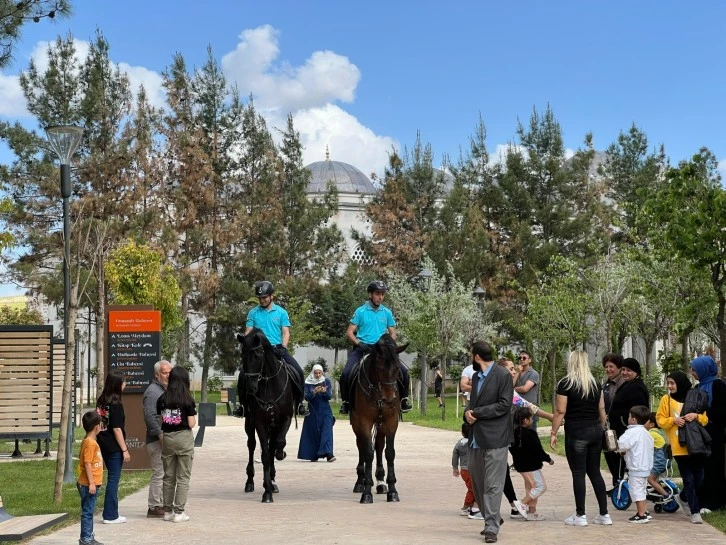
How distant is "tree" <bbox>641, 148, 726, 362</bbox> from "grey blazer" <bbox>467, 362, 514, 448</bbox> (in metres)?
7.11

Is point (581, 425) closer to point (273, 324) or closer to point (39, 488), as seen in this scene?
point (273, 324)

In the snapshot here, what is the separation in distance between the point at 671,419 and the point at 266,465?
493 cm

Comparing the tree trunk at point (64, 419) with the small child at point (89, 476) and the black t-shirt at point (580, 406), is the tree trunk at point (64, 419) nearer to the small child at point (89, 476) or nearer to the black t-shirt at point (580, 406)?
the small child at point (89, 476)

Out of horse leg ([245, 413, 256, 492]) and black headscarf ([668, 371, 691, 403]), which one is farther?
horse leg ([245, 413, 256, 492])

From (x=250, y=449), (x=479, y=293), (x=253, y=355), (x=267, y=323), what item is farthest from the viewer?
(x=479, y=293)

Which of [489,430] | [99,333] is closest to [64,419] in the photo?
[489,430]

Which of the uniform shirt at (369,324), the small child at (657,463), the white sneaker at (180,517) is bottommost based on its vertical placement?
the white sneaker at (180,517)

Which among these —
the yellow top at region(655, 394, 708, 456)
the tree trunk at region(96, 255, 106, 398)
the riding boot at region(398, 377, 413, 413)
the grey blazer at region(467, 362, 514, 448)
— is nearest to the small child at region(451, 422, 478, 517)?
the grey blazer at region(467, 362, 514, 448)

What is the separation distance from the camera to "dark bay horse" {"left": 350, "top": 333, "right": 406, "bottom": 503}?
41.9 feet

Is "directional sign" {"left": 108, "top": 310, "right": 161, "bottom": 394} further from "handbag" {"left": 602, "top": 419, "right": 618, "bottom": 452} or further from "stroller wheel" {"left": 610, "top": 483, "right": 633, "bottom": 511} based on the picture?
"handbag" {"left": 602, "top": 419, "right": 618, "bottom": 452}

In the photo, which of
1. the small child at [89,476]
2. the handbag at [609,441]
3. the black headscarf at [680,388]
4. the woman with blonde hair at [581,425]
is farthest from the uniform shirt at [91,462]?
the black headscarf at [680,388]

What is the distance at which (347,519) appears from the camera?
11.3 m

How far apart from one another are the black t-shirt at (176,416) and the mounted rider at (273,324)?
2.62m

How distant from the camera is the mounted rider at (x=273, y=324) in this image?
13.6 meters
